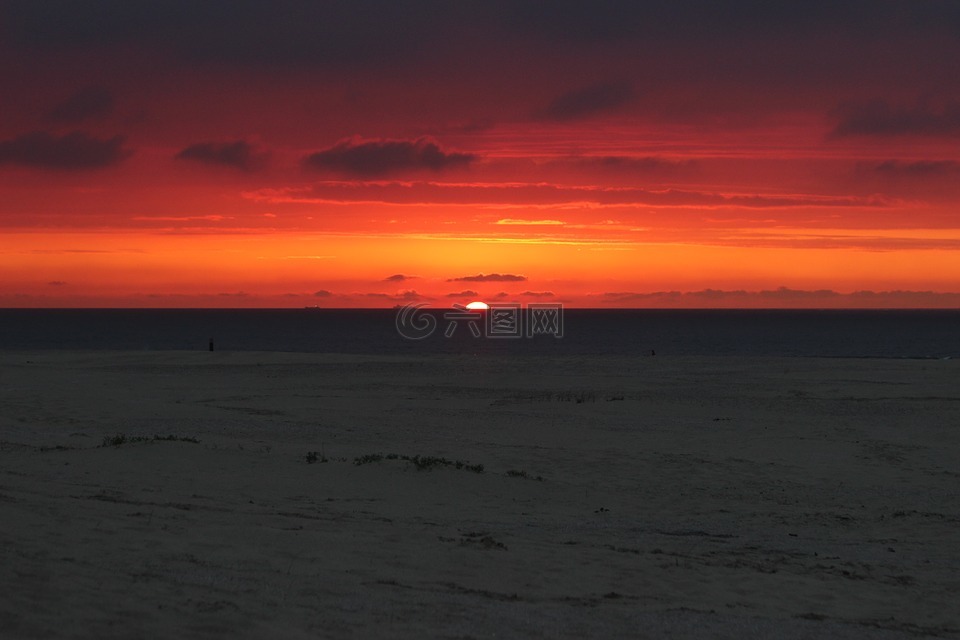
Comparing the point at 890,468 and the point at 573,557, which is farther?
the point at 890,468

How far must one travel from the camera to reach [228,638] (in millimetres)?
7238

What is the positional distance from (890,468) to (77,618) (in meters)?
17.0

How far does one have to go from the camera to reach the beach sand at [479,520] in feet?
27.6

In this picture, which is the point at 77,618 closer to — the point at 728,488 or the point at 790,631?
the point at 790,631

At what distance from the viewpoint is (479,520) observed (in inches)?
537

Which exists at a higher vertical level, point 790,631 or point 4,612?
point 4,612

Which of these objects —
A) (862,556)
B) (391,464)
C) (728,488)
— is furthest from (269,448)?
(862,556)

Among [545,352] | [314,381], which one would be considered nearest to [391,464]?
[314,381]

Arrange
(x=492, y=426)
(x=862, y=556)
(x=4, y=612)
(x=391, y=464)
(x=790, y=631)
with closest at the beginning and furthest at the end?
1. (x=4, y=612)
2. (x=790, y=631)
3. (x=862, y=556)
4. (x=391, y=464)
5. (x=492, y=426)

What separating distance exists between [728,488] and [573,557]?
687 centimetres

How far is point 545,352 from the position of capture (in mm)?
99938

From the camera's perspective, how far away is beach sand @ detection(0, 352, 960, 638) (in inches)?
331

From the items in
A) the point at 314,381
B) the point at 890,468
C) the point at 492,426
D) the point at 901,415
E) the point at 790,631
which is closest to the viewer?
the point at 790,631

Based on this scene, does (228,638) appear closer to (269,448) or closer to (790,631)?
(790,631)
